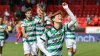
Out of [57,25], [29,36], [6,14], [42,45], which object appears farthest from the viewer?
[6,14]

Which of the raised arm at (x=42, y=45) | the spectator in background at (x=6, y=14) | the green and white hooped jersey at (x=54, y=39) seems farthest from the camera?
the spectator in background at (x=6, y=14)

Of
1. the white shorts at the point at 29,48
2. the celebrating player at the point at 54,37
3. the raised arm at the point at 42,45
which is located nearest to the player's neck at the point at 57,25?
the celebrating player at the point at 54,37

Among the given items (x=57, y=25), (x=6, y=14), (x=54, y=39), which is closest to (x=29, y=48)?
(x=54, y=39)

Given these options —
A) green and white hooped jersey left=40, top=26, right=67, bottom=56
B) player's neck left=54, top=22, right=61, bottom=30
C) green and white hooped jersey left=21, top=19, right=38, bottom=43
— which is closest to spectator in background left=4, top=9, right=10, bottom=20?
green and white hooped jersey left=21, top=19, right=38, bottom=43

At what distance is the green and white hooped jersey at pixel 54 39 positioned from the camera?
720 cm

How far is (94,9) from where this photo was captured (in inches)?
1261

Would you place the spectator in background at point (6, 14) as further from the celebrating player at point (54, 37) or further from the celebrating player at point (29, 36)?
the celebrating player at point (54, 37)

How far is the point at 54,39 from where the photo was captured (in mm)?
7266

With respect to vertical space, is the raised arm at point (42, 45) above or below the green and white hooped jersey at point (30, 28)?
above

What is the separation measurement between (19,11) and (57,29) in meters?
22.9

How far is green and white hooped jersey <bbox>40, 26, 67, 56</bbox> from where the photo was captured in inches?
283

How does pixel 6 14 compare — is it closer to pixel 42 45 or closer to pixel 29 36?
pixel 29 36

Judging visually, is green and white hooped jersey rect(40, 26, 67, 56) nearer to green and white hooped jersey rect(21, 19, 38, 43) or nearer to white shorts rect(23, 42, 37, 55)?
green and white hooped jersey rect(21, 19, 38, 43)

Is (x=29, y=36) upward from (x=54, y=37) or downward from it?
downward
